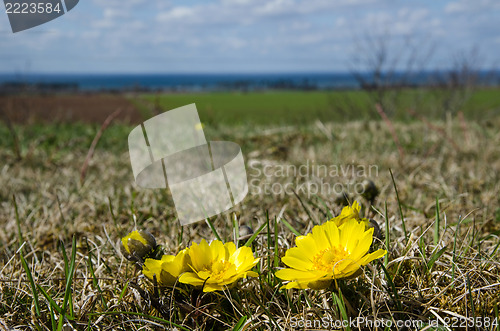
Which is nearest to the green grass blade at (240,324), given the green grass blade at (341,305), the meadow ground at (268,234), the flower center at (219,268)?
the meadow ground at (268,234)

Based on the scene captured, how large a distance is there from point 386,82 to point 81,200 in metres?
6.30

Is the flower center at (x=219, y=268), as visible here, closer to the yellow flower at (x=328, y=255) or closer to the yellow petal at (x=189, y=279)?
the yellow petal at (x=189, y=279)

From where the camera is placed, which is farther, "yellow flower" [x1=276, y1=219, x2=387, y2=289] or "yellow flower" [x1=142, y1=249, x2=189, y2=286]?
"yellow flower" [x1=142, y1=249, x2=189, y2=286]

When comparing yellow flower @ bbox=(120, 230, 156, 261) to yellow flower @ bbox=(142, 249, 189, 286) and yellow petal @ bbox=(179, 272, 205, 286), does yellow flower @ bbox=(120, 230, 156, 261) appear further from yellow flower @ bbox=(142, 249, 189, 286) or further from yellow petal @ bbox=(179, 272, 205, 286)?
yellow petal @ bbox=(179, 272, 205, 286)

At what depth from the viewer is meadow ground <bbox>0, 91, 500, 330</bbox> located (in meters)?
1.07

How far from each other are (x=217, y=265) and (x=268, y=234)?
17 centimetres

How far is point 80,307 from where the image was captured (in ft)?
3.83

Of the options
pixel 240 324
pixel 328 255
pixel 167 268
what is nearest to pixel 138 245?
pixel 167 268

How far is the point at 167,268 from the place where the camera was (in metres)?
1.03

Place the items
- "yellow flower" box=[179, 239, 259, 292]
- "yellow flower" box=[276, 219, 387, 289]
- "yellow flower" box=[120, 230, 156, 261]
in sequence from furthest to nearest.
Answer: "yellow flower" box=[120, 230, 156, 261] < "yellow flower" box=[179, 239, 259, 292] < "yellow flower" box=[276, 219, 387, 289]

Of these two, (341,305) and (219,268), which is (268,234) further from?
(341,305)

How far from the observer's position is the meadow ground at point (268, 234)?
107 cm

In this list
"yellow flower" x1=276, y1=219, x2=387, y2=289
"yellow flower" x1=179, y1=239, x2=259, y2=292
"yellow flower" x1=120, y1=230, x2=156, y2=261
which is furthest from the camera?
"yellow flower" x1=120, y1=230, x2=156, y2=261

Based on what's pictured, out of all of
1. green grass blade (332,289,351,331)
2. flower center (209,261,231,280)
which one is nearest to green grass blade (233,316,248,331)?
flower center (209,261,231,280)
